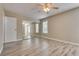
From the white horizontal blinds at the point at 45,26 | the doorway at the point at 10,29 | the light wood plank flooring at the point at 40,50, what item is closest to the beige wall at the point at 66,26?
the light wood plank flooring at the point at 40,50

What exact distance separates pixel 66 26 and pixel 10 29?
3355 mm

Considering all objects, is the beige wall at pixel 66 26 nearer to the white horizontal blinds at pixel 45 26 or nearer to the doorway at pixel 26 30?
the white horizontal blinds at pixel 45 26

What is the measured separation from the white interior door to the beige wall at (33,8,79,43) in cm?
278

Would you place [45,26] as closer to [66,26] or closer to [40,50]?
[66,26]

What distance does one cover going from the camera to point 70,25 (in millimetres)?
4965

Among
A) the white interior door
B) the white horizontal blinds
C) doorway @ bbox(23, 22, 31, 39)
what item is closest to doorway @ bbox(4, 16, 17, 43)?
the white interior door

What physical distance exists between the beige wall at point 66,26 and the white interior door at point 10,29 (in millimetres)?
2780

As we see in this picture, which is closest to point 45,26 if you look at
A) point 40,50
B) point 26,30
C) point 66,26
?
point 26,30

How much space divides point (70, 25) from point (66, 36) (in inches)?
27.6

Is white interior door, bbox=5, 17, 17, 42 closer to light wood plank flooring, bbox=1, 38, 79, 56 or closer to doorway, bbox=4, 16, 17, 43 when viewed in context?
doorway, bbox=4, 16, 17, 43

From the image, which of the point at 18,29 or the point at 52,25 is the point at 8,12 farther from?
the point at 52,25

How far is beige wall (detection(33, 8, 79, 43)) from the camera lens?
4.64 meters

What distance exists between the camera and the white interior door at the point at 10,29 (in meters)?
5.47

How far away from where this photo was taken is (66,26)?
5.28 meters
